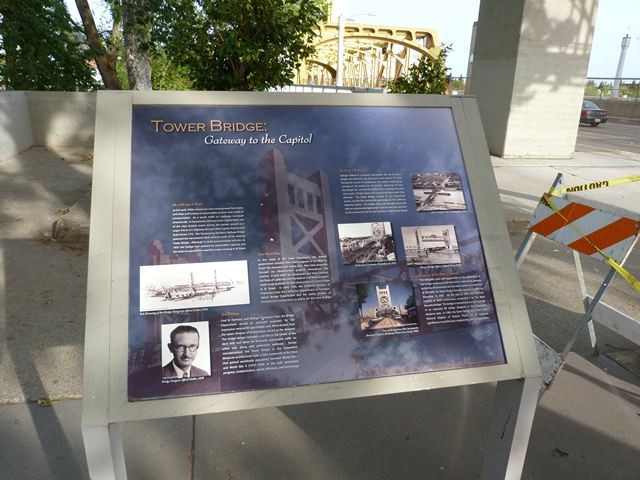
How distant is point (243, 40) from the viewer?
6.55m

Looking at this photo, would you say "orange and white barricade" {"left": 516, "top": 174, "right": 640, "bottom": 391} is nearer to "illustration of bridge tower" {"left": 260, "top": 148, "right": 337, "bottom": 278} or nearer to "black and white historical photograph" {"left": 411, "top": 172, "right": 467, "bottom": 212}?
"black and white historical photograph" {"left": 411, "top": 172, "right": 467, "bottom": 212}

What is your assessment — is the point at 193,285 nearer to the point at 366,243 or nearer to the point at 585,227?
the point at 366,243

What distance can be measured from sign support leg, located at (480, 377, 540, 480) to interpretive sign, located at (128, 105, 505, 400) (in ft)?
0.72

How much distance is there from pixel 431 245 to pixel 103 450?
1.45 m

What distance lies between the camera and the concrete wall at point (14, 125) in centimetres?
898

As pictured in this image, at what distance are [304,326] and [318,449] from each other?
49.6 inches

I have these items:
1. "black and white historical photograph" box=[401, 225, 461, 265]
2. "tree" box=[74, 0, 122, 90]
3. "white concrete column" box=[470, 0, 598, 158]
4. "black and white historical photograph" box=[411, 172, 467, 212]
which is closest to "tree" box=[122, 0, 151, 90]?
"tree" box=[74, 0, 122, 90]

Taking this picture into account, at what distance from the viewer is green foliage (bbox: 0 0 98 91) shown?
1015 cm

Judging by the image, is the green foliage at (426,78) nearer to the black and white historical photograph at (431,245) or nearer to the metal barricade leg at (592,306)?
the metal barricade leg at (592,306)

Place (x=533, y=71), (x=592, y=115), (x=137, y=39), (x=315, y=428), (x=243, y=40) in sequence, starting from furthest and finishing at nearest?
(x=592, y=115) < (x=533, y=71) < (x=137, y=39) < (x=243, y=40) < (x=315, y=428)

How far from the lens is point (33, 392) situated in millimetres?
3127

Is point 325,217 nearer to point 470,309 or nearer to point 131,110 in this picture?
point 470,309

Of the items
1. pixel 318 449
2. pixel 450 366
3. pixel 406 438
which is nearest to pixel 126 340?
pixel 450 366

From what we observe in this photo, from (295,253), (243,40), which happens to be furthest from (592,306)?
(243,40)
